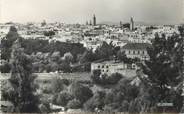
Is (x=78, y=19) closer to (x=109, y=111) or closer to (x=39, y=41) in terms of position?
(x=39, y=41)

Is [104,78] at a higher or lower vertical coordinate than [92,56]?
lower

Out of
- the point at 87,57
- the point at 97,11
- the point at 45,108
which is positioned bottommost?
the point at 45,108

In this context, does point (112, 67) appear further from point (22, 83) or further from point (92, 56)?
point (22, 83)

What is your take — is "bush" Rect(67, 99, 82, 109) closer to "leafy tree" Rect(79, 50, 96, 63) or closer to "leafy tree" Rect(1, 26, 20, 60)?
"leafy tree" Rect(79, 50, 96, 63)

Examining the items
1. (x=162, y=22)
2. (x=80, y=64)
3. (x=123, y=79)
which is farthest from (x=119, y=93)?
(x=162, y=22)

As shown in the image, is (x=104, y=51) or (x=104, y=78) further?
(x=104, y=51)

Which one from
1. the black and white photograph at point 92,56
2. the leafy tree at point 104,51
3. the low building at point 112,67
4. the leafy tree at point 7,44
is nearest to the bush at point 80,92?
the black and white photograph at point 92,56

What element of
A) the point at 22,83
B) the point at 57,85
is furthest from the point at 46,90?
the point at 22,83

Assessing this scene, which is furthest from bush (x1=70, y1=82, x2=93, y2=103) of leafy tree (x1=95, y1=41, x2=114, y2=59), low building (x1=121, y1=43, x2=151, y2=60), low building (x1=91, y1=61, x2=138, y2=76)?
low building (x1=121, y1=43, x2=151, y2=60)
